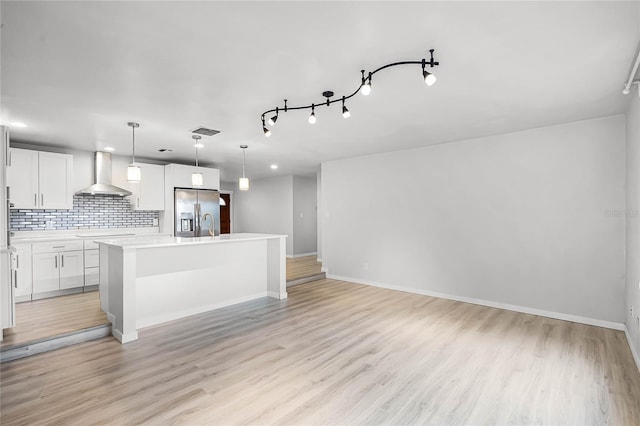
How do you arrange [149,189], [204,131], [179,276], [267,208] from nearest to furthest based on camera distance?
1. [179,276]
2. [204,131]
3. [149,189]
4. [267,208]

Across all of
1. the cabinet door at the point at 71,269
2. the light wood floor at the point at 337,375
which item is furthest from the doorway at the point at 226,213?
the light wood floor at the point at 337,375

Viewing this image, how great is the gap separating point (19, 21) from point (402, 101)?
2.97 m

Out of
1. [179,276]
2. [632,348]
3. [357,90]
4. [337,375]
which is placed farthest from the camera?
[179,276]

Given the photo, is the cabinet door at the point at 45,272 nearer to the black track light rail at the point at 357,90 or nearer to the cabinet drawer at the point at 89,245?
the cabinet drawer at the point at 89,245

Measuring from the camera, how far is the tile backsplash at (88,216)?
17.4 feet

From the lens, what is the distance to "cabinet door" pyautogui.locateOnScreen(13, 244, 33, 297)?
15.6ft

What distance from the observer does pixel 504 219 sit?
15.2 ft

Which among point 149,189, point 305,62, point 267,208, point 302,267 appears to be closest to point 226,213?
point 267,208

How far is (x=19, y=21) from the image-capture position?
1.92 metres

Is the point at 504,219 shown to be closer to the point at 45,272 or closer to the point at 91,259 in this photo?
the point at 91,259

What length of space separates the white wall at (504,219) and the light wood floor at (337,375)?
0.61m

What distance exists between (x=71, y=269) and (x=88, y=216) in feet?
3.87

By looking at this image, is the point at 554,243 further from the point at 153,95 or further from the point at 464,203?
the point at 153,95

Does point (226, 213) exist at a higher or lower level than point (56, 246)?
higher
